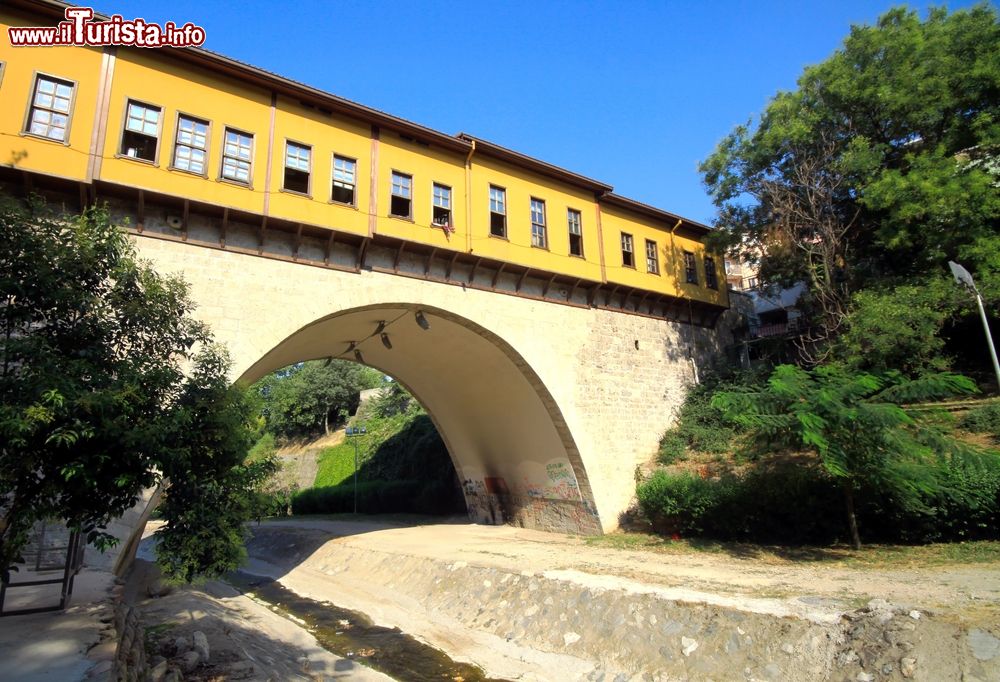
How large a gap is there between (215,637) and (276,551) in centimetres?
1215

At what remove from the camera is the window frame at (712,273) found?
69.4 ft

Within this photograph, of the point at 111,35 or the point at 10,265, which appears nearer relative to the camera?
the point at 10,265

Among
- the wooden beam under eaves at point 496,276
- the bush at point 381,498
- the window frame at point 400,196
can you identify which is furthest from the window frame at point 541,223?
the bush at point 381,498

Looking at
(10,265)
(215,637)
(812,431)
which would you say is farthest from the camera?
(812,431)

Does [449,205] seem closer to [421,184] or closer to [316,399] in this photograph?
[421,184]

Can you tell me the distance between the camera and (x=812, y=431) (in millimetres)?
9844

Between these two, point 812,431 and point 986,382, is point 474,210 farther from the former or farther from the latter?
point 986,382

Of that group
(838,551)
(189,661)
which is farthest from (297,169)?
(838,551)

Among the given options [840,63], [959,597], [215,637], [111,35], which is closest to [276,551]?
[215,637]

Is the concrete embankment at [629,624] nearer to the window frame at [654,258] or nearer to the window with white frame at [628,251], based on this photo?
the window with white frame at [628,251]

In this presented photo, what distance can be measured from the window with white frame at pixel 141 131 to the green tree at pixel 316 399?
108 ft

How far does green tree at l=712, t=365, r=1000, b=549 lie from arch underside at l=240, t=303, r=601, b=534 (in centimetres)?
630

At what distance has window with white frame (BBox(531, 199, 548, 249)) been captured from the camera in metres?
16.5

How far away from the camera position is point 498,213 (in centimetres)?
1585
